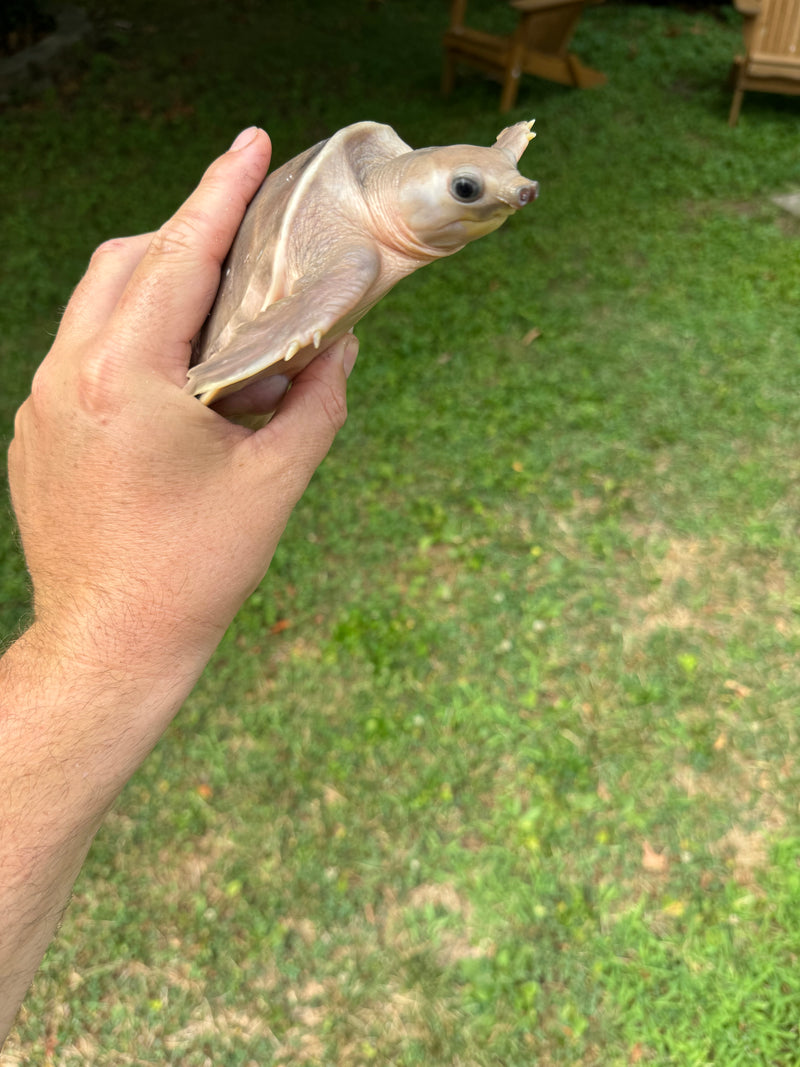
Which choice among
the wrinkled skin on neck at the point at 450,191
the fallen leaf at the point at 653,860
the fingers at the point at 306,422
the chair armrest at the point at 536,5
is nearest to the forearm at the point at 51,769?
the fingers at the point at 306,422

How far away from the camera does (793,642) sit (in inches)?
116

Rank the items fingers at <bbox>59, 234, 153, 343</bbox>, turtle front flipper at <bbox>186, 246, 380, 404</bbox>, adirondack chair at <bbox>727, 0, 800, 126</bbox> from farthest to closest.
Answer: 1. adirondack chair at <bbox>727, 0, 800, 126</bbox>
2. fingers at <bbox>59, 234, 153, 343</bbox>
3. turtle front flipper at <bbox>186, 246, 380, 404</bbox>

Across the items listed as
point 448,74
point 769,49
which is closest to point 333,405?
point 448,74

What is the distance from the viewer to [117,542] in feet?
4.39

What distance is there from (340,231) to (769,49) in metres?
6.18

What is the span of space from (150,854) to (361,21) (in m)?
7.54

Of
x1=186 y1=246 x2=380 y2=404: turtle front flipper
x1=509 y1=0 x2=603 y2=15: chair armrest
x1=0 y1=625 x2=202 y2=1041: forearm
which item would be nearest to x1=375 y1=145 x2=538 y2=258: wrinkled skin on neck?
x1=186 y1=246 x2=380 y2=404: turtle front flipper

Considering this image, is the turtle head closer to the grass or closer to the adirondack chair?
the grass

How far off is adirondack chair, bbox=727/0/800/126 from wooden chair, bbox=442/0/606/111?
3.85ft

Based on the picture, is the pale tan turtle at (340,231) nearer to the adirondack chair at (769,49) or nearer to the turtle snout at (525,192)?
the turtle snout at (525,192)

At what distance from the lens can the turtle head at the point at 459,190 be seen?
4.18 feet

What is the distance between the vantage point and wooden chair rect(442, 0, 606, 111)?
5840 mm

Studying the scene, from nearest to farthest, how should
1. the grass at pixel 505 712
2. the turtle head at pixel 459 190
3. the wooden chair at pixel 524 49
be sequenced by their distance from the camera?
the turtle head at pixel 459 190 → the grass at pixel 505 712 → the wooden chair at pixel 524 49

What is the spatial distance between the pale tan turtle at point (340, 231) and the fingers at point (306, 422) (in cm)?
5
